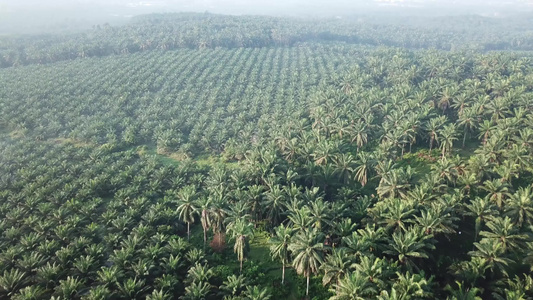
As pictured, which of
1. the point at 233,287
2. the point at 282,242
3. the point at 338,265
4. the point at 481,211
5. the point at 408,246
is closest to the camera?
the point at 338,265

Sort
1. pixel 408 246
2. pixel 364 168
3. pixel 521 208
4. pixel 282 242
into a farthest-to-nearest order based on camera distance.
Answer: pixel 364 168 → pixel 521 208 → pixel 282 242 → pixel 408 246

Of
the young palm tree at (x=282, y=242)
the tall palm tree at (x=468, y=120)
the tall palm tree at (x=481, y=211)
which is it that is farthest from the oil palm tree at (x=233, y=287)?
the tall palm tree at (x=468, y=120)

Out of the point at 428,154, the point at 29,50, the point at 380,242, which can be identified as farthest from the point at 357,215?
the point at 29,50

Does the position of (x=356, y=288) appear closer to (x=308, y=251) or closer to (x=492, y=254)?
(x=308, y=251)

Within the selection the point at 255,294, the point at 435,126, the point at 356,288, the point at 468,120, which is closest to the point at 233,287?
the point at 255,294

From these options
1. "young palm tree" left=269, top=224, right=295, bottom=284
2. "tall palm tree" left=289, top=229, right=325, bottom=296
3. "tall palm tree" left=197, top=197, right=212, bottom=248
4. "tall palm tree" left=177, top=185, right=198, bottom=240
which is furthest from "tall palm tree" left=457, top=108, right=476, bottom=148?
"tall palm tree" left=177, top=185, right=198, bottom=240

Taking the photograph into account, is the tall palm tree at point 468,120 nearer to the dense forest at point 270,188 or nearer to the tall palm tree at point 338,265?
the dense forest at point 270,188

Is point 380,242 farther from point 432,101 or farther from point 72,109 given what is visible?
point 72,109
